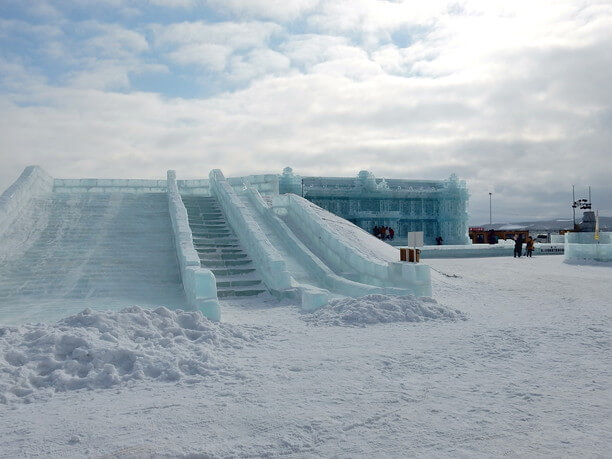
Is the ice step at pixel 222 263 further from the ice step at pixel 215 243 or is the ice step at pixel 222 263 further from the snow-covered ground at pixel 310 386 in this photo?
the snow-covered ground at pixel 310 386

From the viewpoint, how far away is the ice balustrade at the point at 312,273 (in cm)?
952

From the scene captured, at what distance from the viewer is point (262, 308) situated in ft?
32.6

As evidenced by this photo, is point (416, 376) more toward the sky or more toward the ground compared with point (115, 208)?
more toward the ground

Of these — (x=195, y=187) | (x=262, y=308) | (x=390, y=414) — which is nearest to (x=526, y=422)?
(x=390, y=414)

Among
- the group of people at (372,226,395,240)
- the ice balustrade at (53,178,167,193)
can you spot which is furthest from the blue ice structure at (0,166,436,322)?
the group of people at (372,226,395,240)

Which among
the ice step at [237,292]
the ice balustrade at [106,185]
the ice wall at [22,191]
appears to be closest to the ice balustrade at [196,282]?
the ice step at [237,292]

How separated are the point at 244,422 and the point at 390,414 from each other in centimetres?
128

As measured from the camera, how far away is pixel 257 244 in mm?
12516

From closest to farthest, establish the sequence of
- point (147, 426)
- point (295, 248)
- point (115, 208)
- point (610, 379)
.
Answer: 1. point (147, 426)
2. point (610, 379)
3. point (295, 248)
4. point (115, 208)

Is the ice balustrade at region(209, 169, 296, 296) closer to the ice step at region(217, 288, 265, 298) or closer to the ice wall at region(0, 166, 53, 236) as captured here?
the ice step at region(217, 288, 265, 298)

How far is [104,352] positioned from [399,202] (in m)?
33.8

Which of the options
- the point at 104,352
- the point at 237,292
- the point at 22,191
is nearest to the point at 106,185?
the point at 22,191

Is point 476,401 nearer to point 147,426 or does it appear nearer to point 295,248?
point 147,426

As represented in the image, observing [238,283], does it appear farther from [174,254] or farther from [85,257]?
[85,257]
